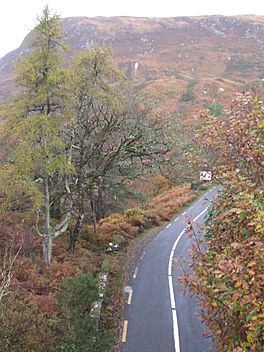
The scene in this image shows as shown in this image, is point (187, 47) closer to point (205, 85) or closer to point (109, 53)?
point (205, 85)

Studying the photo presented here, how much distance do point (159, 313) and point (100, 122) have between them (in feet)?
31.0

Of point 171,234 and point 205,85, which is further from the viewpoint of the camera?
point 205,85

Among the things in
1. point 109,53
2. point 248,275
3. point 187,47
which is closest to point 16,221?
point 109,53

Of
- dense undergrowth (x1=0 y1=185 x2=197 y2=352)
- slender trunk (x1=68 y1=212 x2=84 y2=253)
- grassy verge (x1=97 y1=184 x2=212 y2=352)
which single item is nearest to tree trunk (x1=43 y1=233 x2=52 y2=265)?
dense undergrowth (x1=0 y1=185 x2=197 y2=352)

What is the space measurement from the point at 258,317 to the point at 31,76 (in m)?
12.6

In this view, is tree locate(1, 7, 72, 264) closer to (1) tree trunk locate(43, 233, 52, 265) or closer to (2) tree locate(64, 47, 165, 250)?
(2) tree locate(64, 47, 165, 250)

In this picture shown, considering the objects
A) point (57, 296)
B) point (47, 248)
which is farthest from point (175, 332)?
point (47, 248)

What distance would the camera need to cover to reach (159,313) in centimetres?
1611

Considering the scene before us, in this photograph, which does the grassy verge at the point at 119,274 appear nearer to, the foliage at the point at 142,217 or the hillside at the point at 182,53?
the foliage at the point at 142,217

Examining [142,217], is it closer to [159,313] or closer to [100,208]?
[100,208]

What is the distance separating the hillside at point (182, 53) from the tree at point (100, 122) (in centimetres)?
5938

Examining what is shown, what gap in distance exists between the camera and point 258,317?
524 cm

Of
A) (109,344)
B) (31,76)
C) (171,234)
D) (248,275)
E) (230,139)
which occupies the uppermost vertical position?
(31,76)

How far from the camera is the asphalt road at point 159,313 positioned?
1378 centimetres
